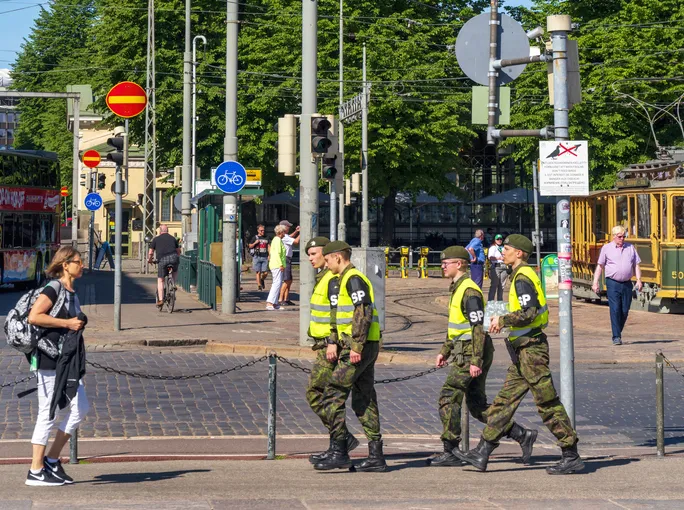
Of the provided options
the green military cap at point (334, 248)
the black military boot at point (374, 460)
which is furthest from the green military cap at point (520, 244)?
the black military boot at point (374, 460)

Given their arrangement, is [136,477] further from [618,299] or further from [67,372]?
[618,299]

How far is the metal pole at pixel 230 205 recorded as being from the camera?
963 inches

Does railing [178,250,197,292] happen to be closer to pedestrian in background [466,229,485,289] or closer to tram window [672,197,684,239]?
pedestrian in background [466,229,485,289]

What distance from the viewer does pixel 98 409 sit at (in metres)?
12.5

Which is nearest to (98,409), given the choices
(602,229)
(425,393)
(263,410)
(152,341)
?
(263,410)

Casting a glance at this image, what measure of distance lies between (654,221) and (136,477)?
66.1 ft

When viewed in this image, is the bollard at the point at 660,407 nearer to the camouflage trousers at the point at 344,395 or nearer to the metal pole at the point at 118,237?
the camouflage trousers at the point at 344,395

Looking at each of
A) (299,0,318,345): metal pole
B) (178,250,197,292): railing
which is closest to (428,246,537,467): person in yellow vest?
(299,0,318,345): metal pole

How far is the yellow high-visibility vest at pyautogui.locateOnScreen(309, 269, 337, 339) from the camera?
946 cm

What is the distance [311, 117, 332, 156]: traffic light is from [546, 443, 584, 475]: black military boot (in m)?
8.84

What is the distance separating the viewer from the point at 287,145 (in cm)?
1798

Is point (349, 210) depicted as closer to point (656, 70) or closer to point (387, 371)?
point (656, 70)

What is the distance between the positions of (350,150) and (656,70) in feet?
39.6

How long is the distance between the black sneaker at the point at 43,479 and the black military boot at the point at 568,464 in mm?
3506
